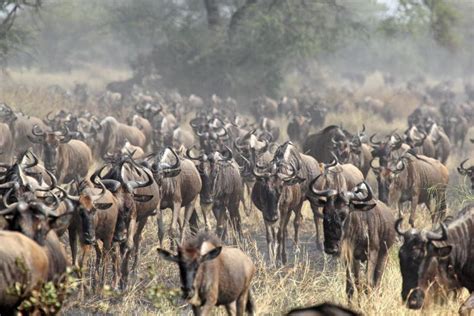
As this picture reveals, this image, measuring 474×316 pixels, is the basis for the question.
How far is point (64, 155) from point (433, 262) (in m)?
9.46

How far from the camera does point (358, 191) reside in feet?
31.3

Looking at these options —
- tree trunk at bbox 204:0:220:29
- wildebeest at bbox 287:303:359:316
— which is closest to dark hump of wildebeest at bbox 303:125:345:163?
wildebeest at bbox 287:303:359:316

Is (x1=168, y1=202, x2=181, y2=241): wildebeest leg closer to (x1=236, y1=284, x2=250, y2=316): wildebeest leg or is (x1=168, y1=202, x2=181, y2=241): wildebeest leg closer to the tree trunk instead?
(x1=236, y1=284, x2=250, y2=316): wildebeest leg

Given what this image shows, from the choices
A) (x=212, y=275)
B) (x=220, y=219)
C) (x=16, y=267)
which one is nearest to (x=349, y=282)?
(x=212, y=275)

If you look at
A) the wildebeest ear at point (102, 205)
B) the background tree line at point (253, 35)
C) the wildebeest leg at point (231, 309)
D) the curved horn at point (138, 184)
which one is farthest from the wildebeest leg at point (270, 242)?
the background tree line at point (253, 35)

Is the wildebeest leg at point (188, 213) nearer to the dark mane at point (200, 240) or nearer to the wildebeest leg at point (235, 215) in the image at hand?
the wildebeest leg at point (235, 215)

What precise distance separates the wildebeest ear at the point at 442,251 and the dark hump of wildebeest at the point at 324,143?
829cm

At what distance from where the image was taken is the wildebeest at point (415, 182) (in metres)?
13.7

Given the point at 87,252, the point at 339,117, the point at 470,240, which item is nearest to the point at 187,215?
the point at 87,252

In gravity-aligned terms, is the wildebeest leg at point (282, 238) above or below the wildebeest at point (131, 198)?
below

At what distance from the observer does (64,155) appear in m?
15.7

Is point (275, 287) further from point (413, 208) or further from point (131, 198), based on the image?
point (413, 208)

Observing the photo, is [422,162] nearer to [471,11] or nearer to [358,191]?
[358,191]

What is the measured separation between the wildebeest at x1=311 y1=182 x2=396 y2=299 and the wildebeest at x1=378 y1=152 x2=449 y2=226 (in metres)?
4.18
